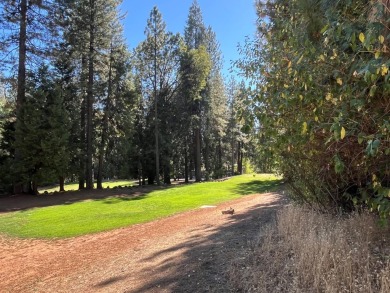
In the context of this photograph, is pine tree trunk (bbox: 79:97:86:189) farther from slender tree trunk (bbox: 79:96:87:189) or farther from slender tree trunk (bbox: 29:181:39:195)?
slender tree trunk (bbox: 29:181:39:195)

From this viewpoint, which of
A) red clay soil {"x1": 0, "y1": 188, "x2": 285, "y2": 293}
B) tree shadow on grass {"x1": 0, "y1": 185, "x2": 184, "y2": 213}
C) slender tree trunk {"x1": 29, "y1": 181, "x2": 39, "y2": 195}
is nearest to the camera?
red clay soil {"x1": 0, "y1": 188, "x2": 285, "y2": 293}

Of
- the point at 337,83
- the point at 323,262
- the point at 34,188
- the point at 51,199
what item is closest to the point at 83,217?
the point at 51,199

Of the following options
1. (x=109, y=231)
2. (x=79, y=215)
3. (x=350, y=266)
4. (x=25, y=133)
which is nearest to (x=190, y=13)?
(x=25, y=133)

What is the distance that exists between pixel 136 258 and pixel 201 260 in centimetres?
154

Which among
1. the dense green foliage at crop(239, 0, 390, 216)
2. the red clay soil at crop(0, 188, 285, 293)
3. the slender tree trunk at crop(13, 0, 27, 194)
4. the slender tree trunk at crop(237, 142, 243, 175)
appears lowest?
the red clay soil at crop(0, 188, 285, 293)

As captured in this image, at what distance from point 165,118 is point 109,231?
766 inches

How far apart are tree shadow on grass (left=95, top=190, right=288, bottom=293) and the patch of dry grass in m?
0.23

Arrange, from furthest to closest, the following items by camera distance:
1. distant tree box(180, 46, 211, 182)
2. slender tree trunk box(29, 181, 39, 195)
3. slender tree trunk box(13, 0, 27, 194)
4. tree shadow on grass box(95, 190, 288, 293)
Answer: distant tree box(180, 46, 211, 182)
slender tree trunk box(13, 0, 27, 194)
slender tree trunk box(29, 181, 39, 195)
tree shadow on grass box(95, 190, 288, 293)

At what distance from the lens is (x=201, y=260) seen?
4.95 meters

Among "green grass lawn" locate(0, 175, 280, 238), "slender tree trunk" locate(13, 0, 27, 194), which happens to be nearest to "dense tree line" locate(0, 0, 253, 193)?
"slender tree trunk" locate(13, 0, 27, 194)

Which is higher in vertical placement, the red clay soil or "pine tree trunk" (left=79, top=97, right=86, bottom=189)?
→ "pine tree trunk" (left=79, top=97, right=86, bottom=189)

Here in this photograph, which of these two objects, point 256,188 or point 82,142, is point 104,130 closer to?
point 82,142

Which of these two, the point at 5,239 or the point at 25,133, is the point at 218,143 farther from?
the point at 5,239

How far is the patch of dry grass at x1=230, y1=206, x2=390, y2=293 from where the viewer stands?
10.2 ft
